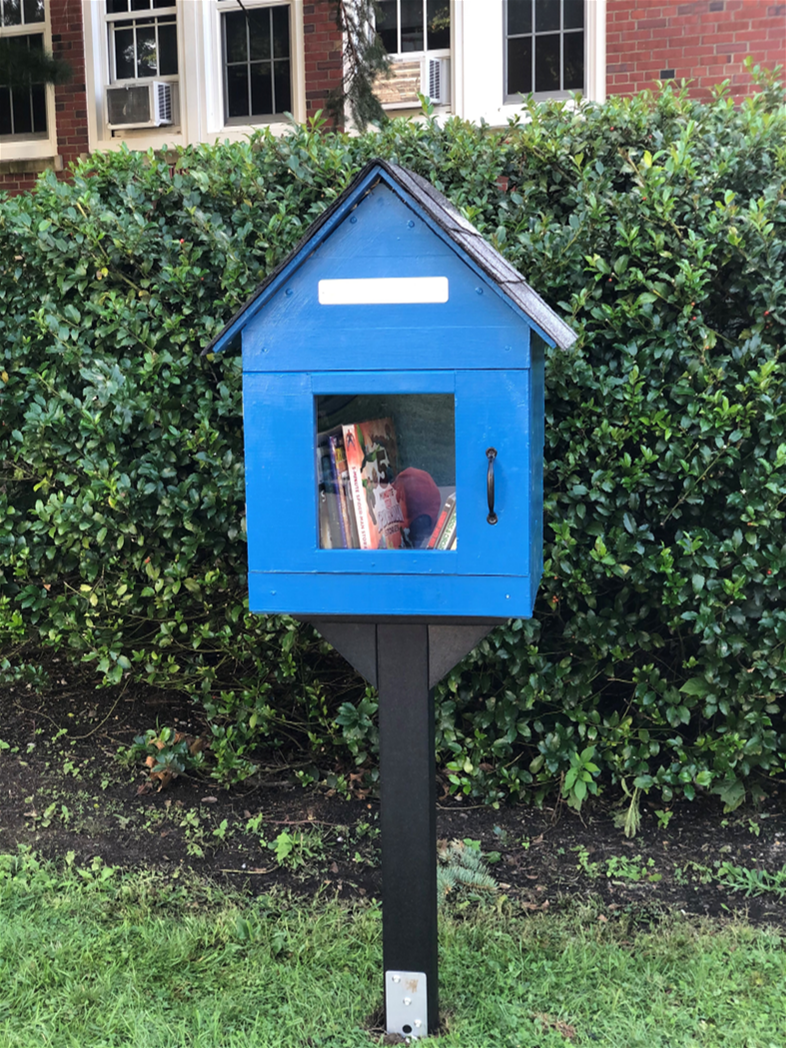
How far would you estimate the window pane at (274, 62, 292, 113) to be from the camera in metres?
9.04

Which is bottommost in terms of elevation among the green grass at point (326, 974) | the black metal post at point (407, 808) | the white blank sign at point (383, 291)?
the green grass at point (326, 974)

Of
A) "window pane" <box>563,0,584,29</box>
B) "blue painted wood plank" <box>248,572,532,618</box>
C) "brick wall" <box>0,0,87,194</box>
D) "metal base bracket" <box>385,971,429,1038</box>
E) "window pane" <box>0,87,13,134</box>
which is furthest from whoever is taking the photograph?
"window pane" <box>0,87,13,134</box>

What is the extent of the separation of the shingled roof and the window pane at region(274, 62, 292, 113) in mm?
7694

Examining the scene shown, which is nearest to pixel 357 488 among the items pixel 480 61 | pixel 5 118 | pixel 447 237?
pixel 447 237

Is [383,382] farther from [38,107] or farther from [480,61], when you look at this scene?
[38,107]

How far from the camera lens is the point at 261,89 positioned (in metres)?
9.09

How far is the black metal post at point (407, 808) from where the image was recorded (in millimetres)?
2189

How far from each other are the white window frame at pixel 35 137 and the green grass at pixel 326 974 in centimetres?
863

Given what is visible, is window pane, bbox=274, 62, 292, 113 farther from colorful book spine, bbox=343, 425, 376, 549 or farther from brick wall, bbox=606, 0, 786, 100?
colorful book spine, bbox=343, 425, 376, 549

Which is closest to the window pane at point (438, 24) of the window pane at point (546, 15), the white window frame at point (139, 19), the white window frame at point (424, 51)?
the white window frame at point (424, 51)

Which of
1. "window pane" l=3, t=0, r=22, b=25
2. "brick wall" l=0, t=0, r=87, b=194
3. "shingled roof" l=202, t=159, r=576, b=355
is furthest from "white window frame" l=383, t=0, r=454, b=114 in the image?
"shingled roof" l=202, t=159, r=576, b=355

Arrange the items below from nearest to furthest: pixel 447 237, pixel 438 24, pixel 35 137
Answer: pixel 447 237, pixel 438 24, pixel 35 137

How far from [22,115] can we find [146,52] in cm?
163

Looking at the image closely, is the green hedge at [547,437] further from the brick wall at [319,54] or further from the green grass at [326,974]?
the brick wall at [319,54]
